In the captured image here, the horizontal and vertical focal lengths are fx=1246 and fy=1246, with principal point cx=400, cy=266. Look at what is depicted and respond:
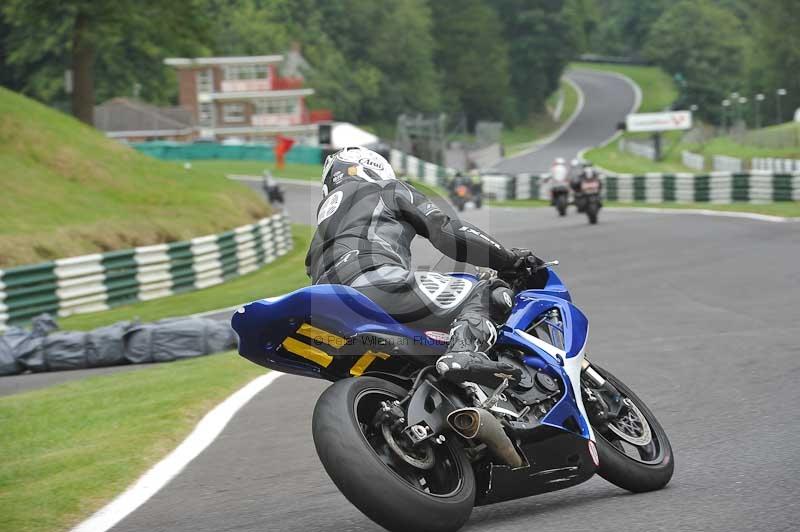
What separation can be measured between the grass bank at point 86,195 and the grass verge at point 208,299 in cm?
308

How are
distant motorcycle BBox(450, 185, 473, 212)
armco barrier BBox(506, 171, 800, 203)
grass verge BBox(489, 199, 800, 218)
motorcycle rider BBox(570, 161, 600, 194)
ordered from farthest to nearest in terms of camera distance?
1. distant motorcycle BBox(450, 185, 473, 212)
2. armco barrier BBox(506, 171, 800, 203)
3. motorcycle rider BBox(570, 161, 600, 194)
4. grass verge BBox(489, 199, 800, 218)

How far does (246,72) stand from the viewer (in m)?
106

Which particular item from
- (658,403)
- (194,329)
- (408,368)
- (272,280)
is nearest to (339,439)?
(408,368)

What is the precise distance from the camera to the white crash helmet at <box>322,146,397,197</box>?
19.6ft

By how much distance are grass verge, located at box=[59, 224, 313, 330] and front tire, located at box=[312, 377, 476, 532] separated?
42.0 ft

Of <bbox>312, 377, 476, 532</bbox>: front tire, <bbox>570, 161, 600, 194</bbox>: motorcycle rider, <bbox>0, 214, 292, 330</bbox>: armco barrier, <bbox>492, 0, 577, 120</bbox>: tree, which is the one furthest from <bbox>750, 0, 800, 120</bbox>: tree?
<bbox>312, 377, 476, 532</bbox>: front tire

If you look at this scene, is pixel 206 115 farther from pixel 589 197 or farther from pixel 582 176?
pixel 589 197

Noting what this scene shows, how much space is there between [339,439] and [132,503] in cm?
179

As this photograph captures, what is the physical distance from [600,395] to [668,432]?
1.24 m

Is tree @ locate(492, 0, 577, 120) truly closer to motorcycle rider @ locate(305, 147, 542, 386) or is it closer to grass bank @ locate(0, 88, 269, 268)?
grass bank @ locate(0, 88, 269, 268)

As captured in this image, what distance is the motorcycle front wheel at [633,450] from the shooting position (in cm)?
575

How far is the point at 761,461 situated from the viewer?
611cm

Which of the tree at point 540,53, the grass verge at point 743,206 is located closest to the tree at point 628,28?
the tree at point 540,53

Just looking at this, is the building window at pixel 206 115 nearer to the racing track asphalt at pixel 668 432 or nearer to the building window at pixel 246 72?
the building window at pixel 246 72
